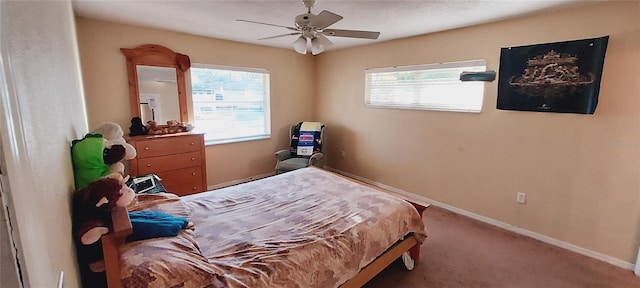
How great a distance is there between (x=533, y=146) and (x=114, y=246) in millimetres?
3444

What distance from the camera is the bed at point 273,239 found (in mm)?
1278

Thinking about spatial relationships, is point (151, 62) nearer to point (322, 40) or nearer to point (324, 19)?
point (322, 40)

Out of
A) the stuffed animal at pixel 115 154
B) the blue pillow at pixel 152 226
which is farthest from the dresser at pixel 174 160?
the blue pillow at pixel 152 226

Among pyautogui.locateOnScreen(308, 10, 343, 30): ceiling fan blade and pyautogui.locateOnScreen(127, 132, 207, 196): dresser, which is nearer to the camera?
pyautogui.locateOnScreen(308, 10, 343, 30): ceiling fan blade

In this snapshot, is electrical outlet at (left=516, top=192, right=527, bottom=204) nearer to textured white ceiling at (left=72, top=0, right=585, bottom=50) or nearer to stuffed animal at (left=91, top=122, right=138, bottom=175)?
textured white ceiling at (left=72, top=0, right=585, bottom=50)

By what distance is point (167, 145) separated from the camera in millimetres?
3285

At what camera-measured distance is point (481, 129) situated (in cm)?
313

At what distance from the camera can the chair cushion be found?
161 inches

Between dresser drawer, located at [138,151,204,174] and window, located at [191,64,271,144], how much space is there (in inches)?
20.6

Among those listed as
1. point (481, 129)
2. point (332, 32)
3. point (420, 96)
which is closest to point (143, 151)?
point (332, 32)

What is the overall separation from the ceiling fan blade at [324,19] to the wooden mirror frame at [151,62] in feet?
7.42

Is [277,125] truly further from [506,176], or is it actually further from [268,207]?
[506,176]

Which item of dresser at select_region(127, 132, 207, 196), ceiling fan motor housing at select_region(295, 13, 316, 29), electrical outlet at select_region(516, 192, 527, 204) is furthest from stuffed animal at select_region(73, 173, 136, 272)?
electrical outlet at select_region(516, 192, 527, 204)

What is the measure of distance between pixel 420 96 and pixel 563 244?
2.13 metres
